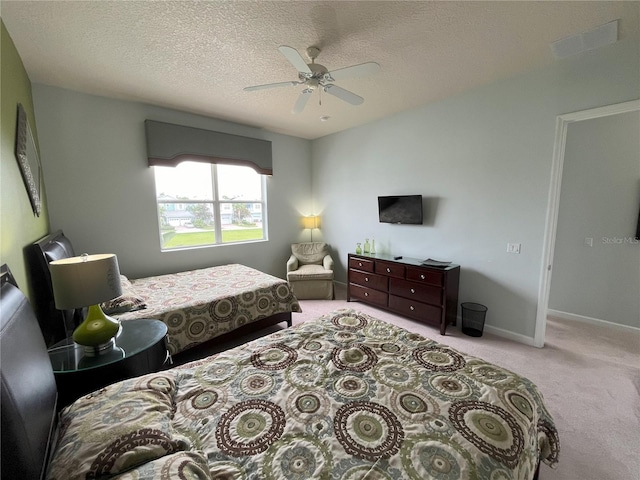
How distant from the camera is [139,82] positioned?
2742 millimetres

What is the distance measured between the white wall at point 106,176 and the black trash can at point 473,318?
3551mm

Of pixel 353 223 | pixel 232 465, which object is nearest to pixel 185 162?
pixel 353 223

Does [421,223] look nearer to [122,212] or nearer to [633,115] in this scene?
[633,115]

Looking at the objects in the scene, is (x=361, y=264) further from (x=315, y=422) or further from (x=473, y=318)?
(x=315, y=422)

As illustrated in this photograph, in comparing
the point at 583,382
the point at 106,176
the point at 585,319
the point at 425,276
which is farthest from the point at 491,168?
the point at 106,176

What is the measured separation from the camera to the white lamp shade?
1.38 m

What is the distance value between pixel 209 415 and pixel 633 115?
4.85 metres

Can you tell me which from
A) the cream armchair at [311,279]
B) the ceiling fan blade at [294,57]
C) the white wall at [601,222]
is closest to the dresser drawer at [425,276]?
the cream armchair at [311,279]

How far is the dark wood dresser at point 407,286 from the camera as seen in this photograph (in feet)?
10.1

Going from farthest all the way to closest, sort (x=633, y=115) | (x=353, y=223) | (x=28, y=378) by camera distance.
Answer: (x=353, y=223), (x=633, y=115), (x=28, y=378)

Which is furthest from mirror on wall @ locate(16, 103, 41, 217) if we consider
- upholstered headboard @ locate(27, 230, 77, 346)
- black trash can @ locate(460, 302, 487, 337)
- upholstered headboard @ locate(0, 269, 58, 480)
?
black trash can @ locate(460, 302, 487, 337)

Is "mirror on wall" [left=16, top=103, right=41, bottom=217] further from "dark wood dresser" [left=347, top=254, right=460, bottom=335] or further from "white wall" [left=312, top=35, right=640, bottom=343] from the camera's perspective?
"dark wood dresser" [left=347, top=254, right=460, bottom=335]

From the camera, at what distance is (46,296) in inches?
78.4

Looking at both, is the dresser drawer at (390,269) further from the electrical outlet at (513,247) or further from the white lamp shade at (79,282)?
the white lamp shade at (79,282)
